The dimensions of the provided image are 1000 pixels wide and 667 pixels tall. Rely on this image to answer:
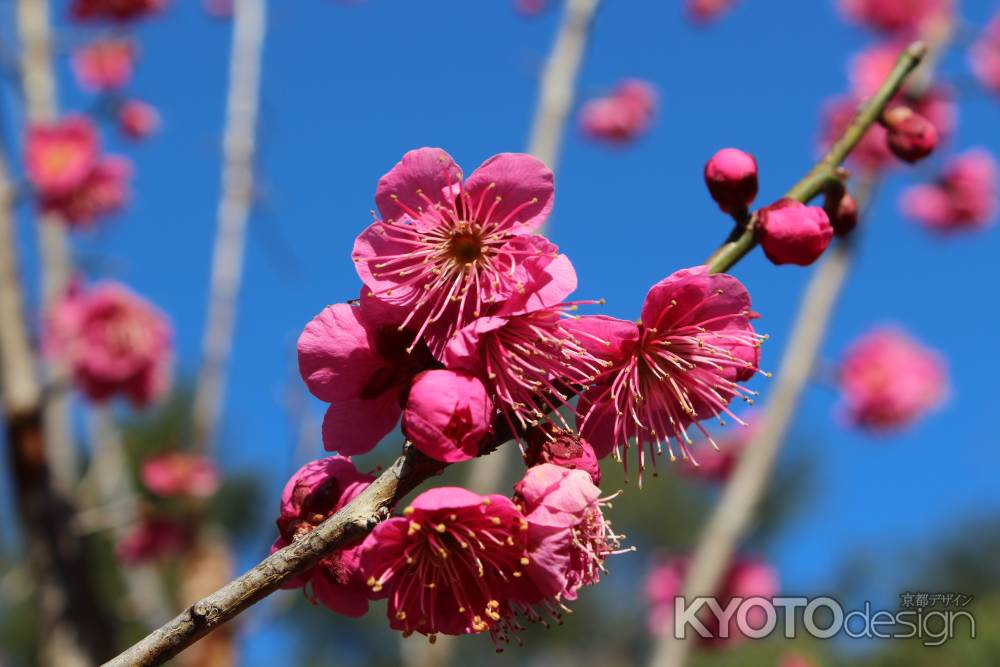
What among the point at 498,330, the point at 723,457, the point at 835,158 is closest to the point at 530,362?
the point at 498,330

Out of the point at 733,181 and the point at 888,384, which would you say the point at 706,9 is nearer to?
the point at 888,384

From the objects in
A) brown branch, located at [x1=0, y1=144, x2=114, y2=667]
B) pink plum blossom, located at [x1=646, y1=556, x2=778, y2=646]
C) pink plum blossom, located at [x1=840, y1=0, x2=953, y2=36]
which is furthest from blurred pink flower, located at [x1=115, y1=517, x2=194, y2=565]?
pink plum blossom, located at [x1=840, y1=0, x2=953, y2=36]

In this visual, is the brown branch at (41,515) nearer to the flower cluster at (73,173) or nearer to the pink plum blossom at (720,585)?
the flower cluster at (73,173)

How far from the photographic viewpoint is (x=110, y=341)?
12.3ft

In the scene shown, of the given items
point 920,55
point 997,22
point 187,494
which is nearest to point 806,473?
point 997,22

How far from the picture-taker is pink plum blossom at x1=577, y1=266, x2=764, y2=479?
0.97 m

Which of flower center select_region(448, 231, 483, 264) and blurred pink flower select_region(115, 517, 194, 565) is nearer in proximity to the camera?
flower center select_region(448, 231, 483, 264)

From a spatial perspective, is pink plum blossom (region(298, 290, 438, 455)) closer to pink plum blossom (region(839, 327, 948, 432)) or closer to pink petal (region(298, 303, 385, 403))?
pink petal (region(298, 303, 385, 403))

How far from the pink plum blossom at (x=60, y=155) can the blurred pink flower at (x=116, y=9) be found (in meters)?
0.79

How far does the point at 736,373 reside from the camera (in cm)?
106

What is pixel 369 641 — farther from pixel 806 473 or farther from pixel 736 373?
pixel 736 373

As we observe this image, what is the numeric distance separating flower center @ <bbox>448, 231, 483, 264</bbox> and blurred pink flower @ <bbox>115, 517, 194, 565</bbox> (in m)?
3.43

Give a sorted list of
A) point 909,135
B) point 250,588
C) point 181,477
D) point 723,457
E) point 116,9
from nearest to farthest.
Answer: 1. point 250,588
2. point 909,135
3. point 181,477
4. point 116,9
5. point 723,457

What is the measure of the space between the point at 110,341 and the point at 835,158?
328 cm
